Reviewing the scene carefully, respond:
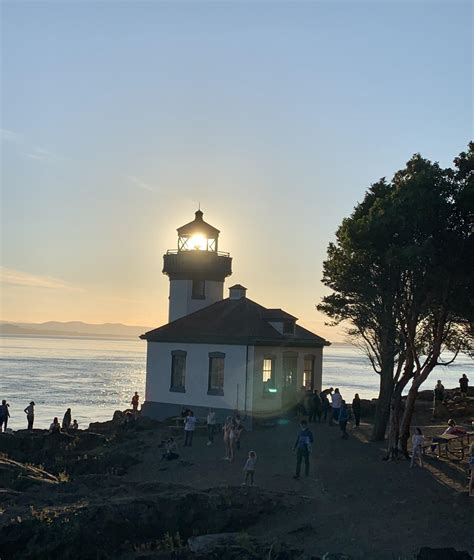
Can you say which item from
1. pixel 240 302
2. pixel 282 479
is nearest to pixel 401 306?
pixel 282 479

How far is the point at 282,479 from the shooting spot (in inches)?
889

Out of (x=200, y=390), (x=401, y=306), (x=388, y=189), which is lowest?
(x=200, y=390)

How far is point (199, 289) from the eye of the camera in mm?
42438

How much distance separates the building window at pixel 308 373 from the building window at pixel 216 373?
429 centimetres

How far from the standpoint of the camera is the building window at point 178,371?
121 feet

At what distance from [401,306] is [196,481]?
8.15m

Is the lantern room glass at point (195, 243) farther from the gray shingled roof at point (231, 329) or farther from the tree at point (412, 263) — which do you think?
the tree at point (412, 263)

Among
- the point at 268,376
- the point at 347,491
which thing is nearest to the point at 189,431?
the point at 268,376

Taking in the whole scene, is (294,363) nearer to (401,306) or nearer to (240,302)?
(240,302)

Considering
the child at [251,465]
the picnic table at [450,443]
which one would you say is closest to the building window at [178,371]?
the picnic table at [450,443]

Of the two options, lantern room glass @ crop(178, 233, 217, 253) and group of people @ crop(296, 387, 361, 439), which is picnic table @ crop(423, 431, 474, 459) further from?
lantern room glass @ crop(178, 233, 217, 253)

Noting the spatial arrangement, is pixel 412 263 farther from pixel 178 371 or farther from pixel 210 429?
pixel 178 371

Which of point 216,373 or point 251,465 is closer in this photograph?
point 251,465

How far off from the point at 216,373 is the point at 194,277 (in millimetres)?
8125
